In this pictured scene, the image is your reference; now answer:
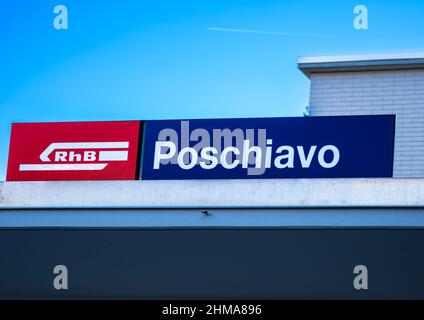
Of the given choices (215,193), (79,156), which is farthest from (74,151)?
(215,193)

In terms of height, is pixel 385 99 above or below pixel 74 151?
above

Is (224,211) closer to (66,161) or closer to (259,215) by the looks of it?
(259,215)

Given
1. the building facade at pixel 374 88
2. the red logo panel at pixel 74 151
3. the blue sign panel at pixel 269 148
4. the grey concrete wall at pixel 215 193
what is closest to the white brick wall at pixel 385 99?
the building facade at pixel 374 88

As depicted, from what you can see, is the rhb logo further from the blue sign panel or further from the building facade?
the building facade

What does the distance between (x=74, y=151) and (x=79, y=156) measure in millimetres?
93

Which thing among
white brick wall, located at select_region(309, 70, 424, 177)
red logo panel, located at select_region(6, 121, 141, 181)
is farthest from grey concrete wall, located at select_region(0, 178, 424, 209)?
white brick wall, located at select_region(309, 70, 424, 177)

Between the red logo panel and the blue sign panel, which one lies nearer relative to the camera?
the blue sign panel

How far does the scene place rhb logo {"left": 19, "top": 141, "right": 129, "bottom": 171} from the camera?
962cm

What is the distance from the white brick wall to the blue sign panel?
258 cm

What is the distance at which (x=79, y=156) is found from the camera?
970 cm

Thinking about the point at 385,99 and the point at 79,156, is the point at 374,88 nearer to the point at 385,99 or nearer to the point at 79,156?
the point at 385,99

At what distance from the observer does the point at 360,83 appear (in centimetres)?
1205
